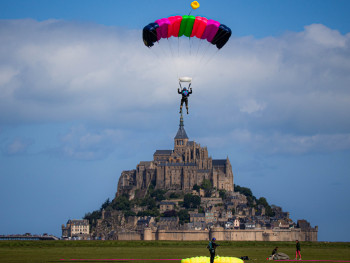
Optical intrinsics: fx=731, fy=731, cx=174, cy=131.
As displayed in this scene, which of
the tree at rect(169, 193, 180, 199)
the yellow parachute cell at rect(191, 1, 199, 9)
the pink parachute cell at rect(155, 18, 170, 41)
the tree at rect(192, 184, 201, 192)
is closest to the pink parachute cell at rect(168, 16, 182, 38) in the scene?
the pink parachute cell at rect(155, 18, 170, 41)

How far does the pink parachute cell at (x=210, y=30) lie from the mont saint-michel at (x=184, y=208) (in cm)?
10417

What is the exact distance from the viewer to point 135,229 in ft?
513

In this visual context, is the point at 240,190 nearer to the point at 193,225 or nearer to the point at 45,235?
the point at 193,225

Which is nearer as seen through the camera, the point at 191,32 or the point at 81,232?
the point at 191,32

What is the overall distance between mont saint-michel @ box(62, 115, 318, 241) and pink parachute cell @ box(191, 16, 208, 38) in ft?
343

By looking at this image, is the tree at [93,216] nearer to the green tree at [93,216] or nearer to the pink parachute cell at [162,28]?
→ the green tree at [93,216]

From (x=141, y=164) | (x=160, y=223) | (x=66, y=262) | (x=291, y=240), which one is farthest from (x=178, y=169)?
(x=66, y=262)

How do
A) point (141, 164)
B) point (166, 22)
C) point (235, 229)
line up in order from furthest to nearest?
point (141, 164), point (235, 229), point (166, 22)

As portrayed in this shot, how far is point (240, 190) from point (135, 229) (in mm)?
37124

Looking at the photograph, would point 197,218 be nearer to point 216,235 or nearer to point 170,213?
point 170,213

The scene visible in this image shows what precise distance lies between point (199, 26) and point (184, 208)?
124m

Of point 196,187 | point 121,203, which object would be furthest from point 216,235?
point 121,203

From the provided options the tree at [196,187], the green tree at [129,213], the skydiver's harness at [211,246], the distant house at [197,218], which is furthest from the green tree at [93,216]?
the skydiver's harness at [211,246]

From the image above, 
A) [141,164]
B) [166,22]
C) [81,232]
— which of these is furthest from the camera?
[141,164]
